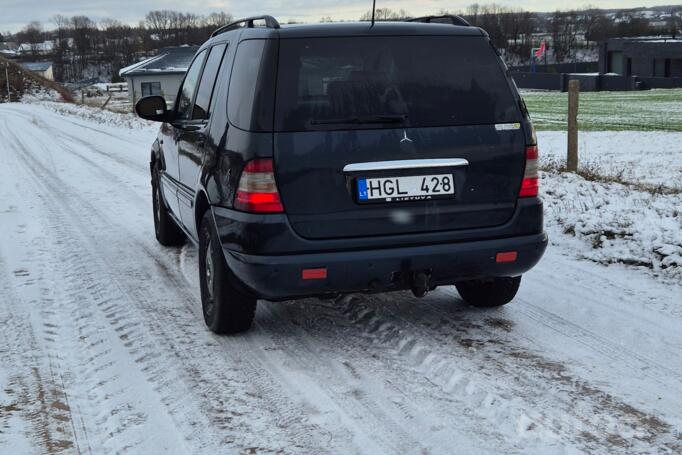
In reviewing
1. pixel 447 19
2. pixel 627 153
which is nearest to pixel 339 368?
pixel 447 19

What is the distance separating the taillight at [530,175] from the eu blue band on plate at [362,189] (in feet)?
3.13

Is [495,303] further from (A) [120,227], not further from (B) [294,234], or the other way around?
(A) [120,227]

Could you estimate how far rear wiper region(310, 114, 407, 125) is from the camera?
4070 mm

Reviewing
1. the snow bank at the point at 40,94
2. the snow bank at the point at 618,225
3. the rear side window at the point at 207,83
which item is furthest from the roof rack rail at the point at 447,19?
the snow bank at the point at 40,94

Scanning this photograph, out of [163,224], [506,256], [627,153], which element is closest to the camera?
[506,256]

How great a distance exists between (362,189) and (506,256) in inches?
37.2

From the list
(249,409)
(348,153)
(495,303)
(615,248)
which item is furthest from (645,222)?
(249,409)

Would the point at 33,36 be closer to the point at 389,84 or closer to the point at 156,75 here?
the point at 156,75

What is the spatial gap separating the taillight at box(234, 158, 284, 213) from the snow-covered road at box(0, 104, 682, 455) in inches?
34.4

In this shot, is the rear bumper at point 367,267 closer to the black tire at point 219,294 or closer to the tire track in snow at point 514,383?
the black tire at point 219,294

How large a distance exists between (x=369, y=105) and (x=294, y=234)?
31.6 inches

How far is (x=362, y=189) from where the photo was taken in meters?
4.08

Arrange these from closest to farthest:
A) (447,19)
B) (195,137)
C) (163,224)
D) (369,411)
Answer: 1. (369,411)
2. (447,19)
3. (195,137)
4. (163,224)

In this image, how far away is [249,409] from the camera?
11.9 feet
